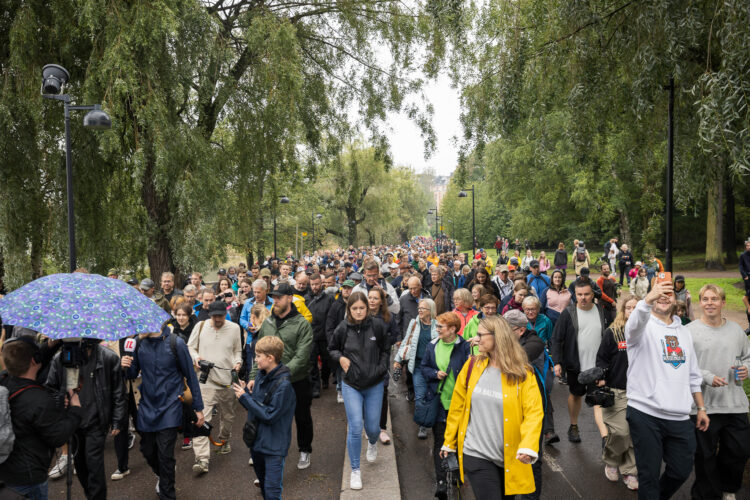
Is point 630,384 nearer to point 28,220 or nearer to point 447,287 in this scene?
point 447,287

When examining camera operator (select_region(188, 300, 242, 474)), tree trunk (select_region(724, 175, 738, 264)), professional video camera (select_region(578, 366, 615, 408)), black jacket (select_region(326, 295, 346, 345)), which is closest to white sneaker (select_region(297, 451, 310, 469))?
camera operator (select_region(188, 300, 242, 474))

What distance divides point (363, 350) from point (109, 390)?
7.43ft

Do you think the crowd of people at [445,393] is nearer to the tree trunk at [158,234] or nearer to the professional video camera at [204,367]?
the professional video camera at [204,367]

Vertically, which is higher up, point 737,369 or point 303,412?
point 737,369

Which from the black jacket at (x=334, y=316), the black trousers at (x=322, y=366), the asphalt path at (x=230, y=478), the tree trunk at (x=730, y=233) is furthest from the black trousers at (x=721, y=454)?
the tree trunk at (x=730, y=233)

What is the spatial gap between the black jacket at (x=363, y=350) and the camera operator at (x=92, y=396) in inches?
77.9

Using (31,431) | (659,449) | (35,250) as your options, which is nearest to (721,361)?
(659,449)

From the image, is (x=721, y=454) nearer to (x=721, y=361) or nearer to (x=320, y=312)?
(x=721, y=361)

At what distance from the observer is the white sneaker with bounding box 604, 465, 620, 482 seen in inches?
201

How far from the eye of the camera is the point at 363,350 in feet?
17.3

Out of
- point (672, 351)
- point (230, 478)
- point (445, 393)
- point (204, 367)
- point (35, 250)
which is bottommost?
point (230, 478)

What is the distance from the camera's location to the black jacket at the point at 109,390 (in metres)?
4.30

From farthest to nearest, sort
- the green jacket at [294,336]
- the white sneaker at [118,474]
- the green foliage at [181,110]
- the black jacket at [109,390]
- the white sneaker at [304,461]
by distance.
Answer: the green foliage at [181,110]
the white sneaker at [304,461]
the white sneaker at [118,474]
the green jacket at [294,336]
the black jacket at [109,390]

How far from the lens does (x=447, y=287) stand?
11.0 m
